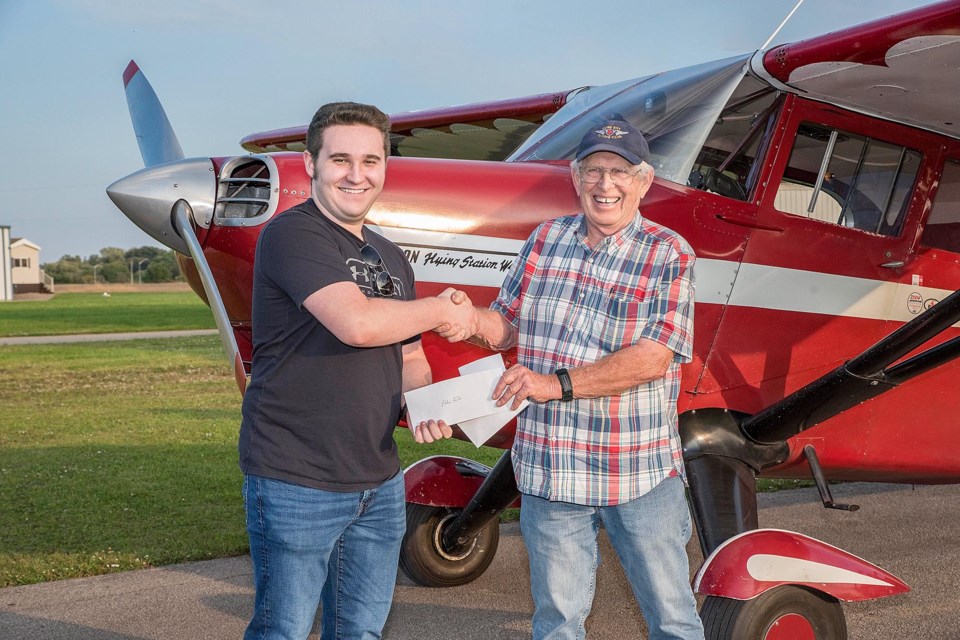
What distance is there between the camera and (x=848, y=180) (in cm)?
398

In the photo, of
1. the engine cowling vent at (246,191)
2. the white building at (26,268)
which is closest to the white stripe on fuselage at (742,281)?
the engine cowling vent at (246,191)

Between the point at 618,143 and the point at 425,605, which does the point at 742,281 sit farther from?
the point at 425,605

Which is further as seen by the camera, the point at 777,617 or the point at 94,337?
the point at 94,337

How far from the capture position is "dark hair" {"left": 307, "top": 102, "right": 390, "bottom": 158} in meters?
2.22

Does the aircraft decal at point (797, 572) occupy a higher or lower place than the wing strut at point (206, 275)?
lower

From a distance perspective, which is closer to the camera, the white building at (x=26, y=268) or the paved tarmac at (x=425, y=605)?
the paved tarmac at (x=425, y=605)

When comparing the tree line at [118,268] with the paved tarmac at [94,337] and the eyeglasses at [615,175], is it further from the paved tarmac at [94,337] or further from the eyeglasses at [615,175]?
the eyeglasses at [615,175]

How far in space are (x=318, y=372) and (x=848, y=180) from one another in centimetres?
279

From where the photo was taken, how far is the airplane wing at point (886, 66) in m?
3.30

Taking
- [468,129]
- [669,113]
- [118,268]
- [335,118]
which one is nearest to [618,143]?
[335,118]

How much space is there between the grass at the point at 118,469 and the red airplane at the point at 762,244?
177 centimetres

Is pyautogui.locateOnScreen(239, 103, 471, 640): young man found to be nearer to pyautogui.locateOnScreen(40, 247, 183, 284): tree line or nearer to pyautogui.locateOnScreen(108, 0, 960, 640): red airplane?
pyautogui.locateOnScreen(108, 0, 960, 640): red airplane

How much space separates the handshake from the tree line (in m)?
100

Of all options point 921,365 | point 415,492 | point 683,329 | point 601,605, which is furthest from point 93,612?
point 921,365
